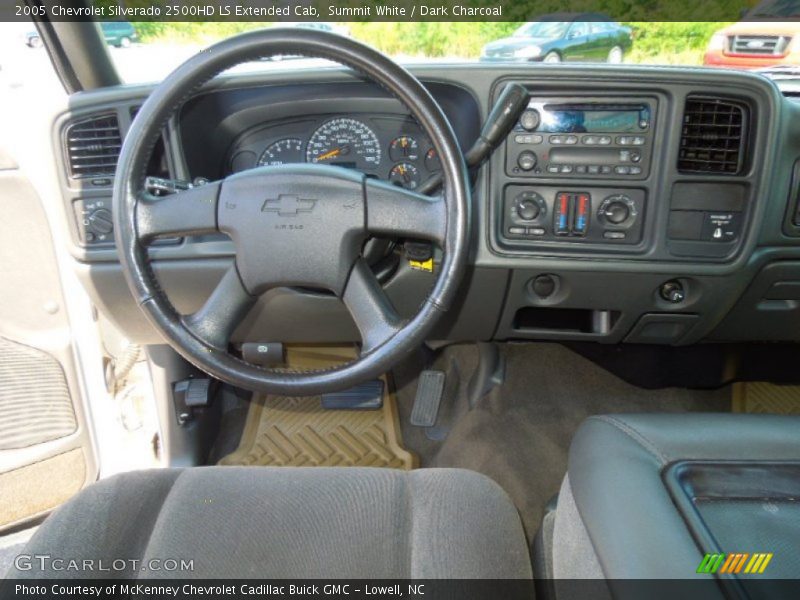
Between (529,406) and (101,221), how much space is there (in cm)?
142

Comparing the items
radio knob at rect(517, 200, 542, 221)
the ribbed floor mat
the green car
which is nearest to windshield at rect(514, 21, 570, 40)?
radio knob at rect(517, 200, 542, 221)

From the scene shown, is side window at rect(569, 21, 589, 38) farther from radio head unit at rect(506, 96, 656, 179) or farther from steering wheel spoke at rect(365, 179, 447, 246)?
steering wheel spoke at rect(365, 179, 447, 246)

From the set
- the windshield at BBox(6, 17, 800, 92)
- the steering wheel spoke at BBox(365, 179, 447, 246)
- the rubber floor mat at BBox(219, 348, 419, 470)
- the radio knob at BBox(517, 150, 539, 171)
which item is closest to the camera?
the steering wheel spoke at BBox(365, 179, 447, 246)

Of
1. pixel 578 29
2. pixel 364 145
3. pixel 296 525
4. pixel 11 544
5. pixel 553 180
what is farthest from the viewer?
pixel 11 544

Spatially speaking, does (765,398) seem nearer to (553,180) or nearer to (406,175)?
(553,180)

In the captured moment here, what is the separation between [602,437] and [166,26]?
4.05ft

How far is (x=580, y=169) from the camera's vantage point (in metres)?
1.50

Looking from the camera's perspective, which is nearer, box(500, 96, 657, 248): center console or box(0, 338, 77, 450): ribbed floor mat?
box(500, 96, 657, 248): center console

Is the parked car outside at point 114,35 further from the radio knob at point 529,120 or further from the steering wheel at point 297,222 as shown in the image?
the radio knob at point 529,120

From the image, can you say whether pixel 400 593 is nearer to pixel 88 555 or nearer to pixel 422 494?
pixel 422 494

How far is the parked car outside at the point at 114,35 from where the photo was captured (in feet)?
5.23

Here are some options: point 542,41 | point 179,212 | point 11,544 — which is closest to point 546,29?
point 542,41

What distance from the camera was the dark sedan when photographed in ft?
4.63

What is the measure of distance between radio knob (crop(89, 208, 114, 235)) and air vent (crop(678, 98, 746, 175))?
53.2 inches
